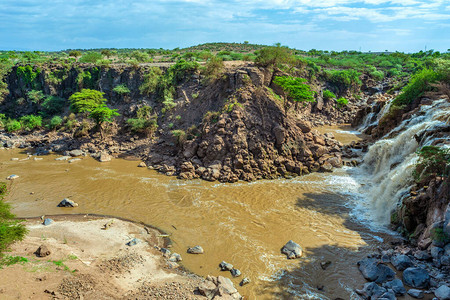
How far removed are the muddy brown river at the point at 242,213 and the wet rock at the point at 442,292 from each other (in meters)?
2.11

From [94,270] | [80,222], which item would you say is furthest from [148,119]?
[94,270]

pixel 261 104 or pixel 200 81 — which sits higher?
pixel 200 81

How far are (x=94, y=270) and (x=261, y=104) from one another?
601 inches

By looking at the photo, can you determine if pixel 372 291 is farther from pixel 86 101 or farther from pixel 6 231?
pixel 86 101

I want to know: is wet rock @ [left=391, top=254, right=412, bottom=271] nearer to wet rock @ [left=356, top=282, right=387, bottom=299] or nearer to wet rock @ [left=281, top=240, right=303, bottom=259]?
wet rock @ [left=356, top=282, right=387, bottom=299]

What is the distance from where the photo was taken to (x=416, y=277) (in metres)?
8.70

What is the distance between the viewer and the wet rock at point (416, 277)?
851 centimetres

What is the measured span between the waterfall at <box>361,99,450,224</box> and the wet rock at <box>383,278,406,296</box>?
5184 millimetres

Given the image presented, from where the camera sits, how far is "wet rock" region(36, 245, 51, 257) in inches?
367

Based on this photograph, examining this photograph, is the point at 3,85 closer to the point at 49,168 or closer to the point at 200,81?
the point at 49,168

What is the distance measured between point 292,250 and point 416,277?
412cm

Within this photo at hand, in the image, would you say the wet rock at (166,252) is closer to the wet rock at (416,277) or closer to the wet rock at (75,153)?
the wet rock at (416,277)

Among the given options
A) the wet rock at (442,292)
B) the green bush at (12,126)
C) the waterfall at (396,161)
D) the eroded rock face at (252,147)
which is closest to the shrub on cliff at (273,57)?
the eroded rock face at (252,147)

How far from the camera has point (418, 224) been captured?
37.6 feet
